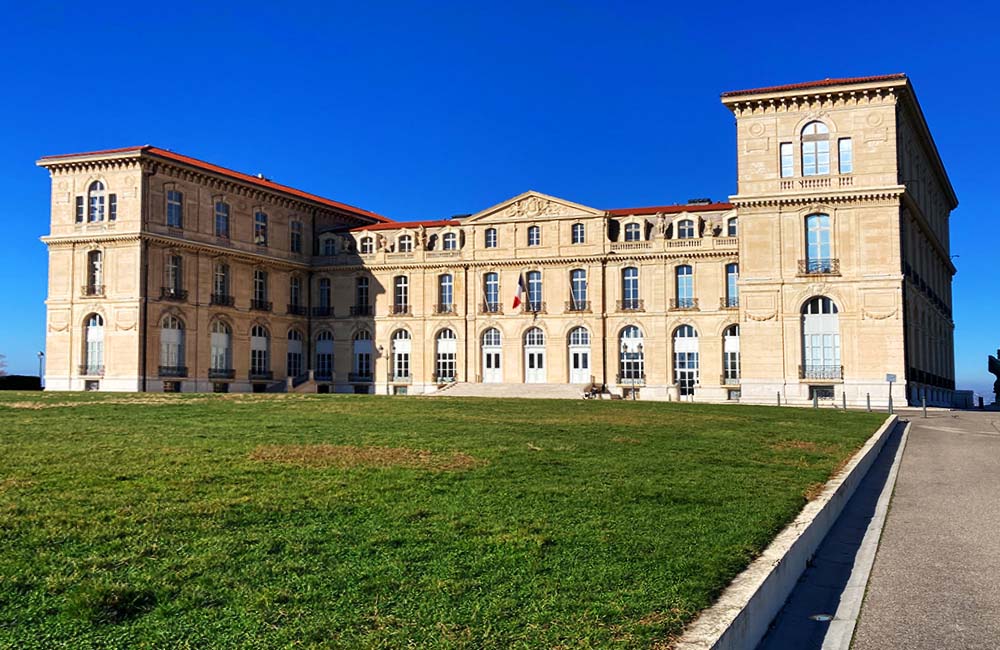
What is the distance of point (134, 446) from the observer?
14.8 m

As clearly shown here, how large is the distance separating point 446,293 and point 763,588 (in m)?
55.9

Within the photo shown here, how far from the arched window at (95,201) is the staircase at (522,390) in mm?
22369

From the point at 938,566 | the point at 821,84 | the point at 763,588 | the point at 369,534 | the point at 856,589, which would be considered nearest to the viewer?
the point at 763,588

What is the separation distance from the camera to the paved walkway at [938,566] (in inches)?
291

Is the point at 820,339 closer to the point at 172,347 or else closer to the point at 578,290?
the point at 578,290

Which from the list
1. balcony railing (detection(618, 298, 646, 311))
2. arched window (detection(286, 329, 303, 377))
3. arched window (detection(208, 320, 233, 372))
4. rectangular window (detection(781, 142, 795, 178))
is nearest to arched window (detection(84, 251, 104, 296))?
arched window (detection(208, 320, 233, 372))

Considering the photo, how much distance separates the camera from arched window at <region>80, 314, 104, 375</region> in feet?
171

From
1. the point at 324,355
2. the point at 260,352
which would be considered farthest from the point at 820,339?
the point at 260,352

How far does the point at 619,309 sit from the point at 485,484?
46902 mm

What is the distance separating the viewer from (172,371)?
174ft

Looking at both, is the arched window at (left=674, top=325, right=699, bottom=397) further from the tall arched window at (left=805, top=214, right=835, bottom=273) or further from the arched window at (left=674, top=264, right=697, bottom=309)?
the tall arched window at (left=805, top=214, right=835, bottom=273)

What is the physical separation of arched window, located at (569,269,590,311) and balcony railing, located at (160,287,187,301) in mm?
24072

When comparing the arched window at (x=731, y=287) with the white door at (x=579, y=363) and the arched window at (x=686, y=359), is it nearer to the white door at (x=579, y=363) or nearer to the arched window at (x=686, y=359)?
the arched window at (x=686, y=359)

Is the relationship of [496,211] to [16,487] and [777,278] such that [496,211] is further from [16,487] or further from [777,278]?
[16,487]
